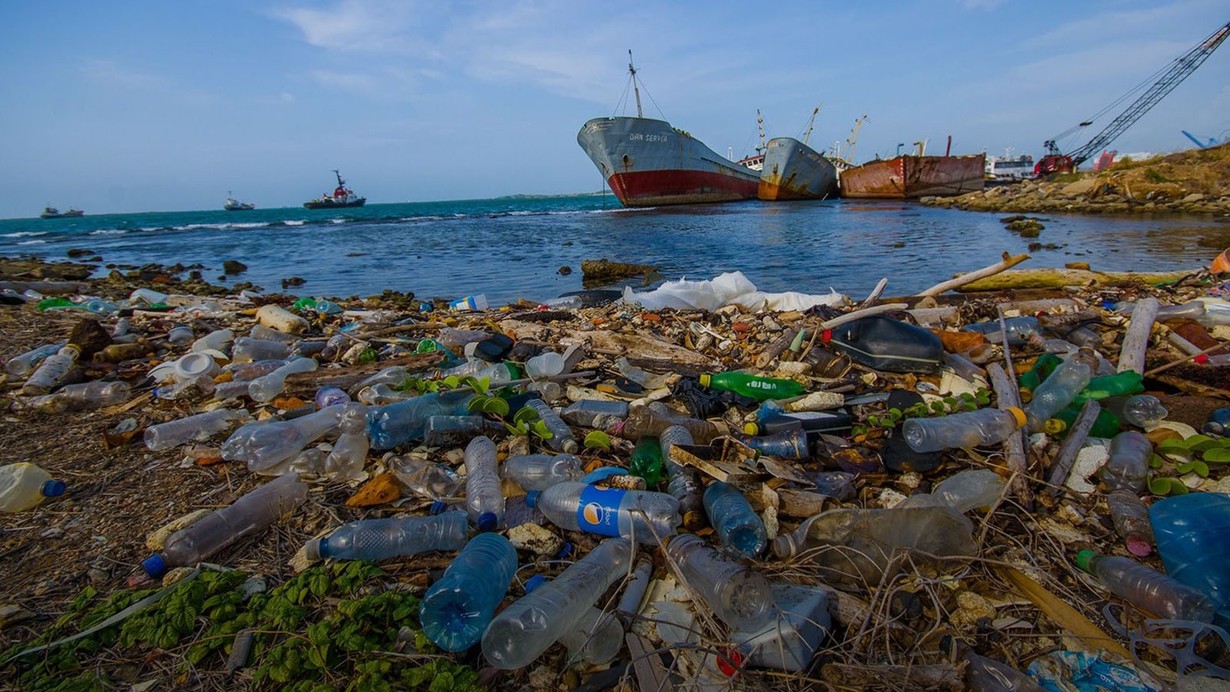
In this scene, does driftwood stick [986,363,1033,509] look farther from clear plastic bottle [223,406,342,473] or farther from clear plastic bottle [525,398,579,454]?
clear plastic bottle [223,406,342,473]

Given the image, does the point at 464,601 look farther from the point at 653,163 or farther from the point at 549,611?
the point at 653,163

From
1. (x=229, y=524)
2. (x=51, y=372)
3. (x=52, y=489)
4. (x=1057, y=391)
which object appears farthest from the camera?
(x=51, y=372)

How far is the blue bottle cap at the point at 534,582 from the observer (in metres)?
1.44

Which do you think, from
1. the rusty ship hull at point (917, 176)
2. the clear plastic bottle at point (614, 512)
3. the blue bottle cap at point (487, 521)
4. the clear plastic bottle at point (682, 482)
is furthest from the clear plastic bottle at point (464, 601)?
the rusty ship hull at point (917, 176)

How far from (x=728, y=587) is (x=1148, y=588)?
1150 mm

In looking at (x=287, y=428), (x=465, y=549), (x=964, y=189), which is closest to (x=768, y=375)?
(x=465, y=549)

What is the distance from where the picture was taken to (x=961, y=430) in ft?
6.79

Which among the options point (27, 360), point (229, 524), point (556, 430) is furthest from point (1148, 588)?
point (27, 360)

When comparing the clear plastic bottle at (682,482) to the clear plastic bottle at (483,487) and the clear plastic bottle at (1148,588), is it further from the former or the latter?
the clear plastic bottle at (1148,588)

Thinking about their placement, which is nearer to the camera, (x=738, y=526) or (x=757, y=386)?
(x=738, y=526)

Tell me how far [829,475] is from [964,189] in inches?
1510

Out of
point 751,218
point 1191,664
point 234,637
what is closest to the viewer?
point 1191,664

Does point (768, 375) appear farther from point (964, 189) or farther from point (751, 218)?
point (964, 189)

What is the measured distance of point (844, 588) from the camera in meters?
1.45
